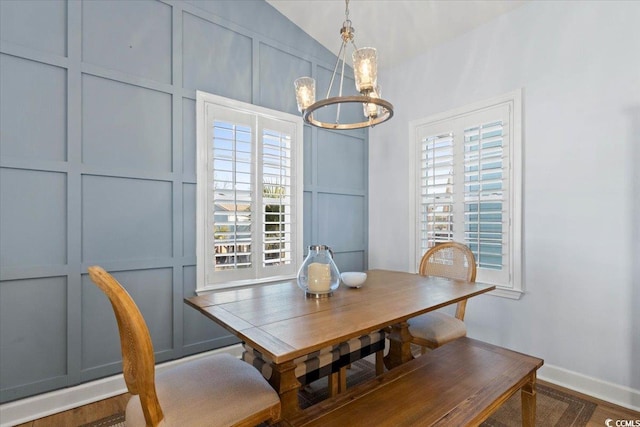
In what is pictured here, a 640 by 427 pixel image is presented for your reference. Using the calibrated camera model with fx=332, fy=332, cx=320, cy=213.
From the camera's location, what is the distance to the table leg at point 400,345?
7.02 feet

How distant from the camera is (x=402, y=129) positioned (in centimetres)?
362

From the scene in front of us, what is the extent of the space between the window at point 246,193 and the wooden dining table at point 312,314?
3.00 ft

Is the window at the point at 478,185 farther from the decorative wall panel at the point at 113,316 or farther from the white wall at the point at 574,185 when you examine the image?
the decorative wall panel at the point at 113,316

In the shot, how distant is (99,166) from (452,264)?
103 inches

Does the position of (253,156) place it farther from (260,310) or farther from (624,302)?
(624,302)

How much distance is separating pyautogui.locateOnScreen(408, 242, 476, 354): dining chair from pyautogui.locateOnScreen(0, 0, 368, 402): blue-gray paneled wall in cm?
167

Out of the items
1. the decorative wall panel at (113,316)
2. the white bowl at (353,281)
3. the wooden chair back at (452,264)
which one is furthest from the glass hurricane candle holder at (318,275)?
the decorative wall panel at (113,316)

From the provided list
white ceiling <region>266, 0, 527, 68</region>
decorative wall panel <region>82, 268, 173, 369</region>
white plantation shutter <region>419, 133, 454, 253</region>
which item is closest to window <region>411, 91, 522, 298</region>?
white plantation shutter <region>419, 133, 454, 253</region>

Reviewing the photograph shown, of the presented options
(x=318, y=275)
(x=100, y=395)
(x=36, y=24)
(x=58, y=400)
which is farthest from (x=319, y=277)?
(x=36, y=24)

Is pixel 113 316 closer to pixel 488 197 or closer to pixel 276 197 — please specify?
pixel 276 197

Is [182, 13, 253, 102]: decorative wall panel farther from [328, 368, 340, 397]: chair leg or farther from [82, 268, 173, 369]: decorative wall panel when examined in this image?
[328, 368, 340, 397]: chair leg

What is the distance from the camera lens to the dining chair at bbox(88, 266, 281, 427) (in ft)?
3.61

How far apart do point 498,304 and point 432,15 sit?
8.52 ft

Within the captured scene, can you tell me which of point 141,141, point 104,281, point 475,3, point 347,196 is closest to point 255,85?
point 141,141
